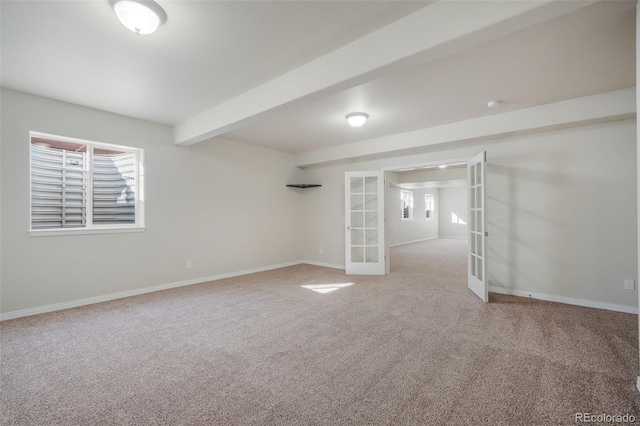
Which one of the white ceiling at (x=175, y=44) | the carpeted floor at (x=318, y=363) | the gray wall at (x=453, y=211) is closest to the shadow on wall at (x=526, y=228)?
the carpeted floor at (x=318, y=363)

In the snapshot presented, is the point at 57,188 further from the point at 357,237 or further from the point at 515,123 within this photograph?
the point at 515,123

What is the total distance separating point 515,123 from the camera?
3.97 m

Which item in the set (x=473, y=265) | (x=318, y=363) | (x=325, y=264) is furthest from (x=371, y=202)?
(x=318, y=363)

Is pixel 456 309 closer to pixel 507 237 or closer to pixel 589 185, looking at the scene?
pixel 507 237

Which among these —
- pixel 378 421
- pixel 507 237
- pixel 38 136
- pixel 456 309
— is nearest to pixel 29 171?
pixel 38 136

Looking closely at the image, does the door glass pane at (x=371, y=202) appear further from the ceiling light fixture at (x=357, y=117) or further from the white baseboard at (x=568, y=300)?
the white baseboard at (x=568, y=300)

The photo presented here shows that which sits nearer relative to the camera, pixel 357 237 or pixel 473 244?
pixel 473 244

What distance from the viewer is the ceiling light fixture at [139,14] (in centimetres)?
195

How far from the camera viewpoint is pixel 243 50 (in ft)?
8.42

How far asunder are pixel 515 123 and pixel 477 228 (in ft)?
5.02

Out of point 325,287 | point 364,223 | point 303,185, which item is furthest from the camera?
point 303,185

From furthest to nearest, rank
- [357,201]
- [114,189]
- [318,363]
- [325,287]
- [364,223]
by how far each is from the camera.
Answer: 1. [357,201]
2. [364,223]
3. [325,287]
4. [114,189]
5. [318,363]

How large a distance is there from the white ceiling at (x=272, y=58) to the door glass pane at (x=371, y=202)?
6.66ft

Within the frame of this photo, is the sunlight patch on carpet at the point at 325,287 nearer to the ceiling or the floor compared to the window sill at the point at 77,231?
nearer to the floor
